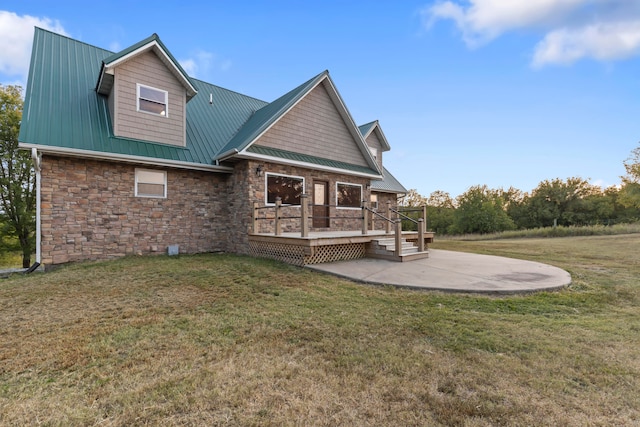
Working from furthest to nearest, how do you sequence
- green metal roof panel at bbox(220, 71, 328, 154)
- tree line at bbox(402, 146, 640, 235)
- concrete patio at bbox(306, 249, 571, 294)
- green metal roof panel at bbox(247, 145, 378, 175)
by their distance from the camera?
tree line at bbox(402, 146, 640, 235) < green metal roof panel at bbox(247, 145, 378, 175) < green metal roof panel at bbox(220, 71, 328, 154) < concrete patio at bbox(306, 249, 571, 294)

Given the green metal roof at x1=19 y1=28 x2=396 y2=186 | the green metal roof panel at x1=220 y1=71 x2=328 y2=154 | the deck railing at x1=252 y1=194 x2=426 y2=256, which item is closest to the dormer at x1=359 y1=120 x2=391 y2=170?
the green metal roof at x1=19 y1=28 x2=396 y2=186

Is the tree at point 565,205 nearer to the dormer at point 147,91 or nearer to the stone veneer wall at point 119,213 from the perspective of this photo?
the stone veneer wall at point 119,213

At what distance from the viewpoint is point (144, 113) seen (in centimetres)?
914

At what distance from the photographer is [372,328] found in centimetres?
374

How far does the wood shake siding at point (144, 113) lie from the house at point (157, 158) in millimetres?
31

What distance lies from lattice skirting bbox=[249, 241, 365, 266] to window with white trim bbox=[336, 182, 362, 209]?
328 centimetres

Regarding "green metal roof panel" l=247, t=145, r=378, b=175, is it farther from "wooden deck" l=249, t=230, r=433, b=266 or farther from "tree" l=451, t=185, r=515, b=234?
"tree" l=451, t=185, r=515, b=234

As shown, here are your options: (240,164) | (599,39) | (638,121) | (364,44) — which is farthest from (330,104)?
(638,121)

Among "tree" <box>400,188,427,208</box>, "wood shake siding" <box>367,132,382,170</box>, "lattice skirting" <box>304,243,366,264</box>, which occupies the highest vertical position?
"wood shake siding" <box>367,132,382,170</box>

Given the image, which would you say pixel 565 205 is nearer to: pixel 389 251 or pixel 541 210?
pixel 541 210

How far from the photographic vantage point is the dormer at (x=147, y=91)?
8680mm

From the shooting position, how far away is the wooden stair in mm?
8516

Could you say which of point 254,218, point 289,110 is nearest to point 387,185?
point 289,110

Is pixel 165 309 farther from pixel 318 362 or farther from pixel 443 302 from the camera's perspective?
pixel 443 302
